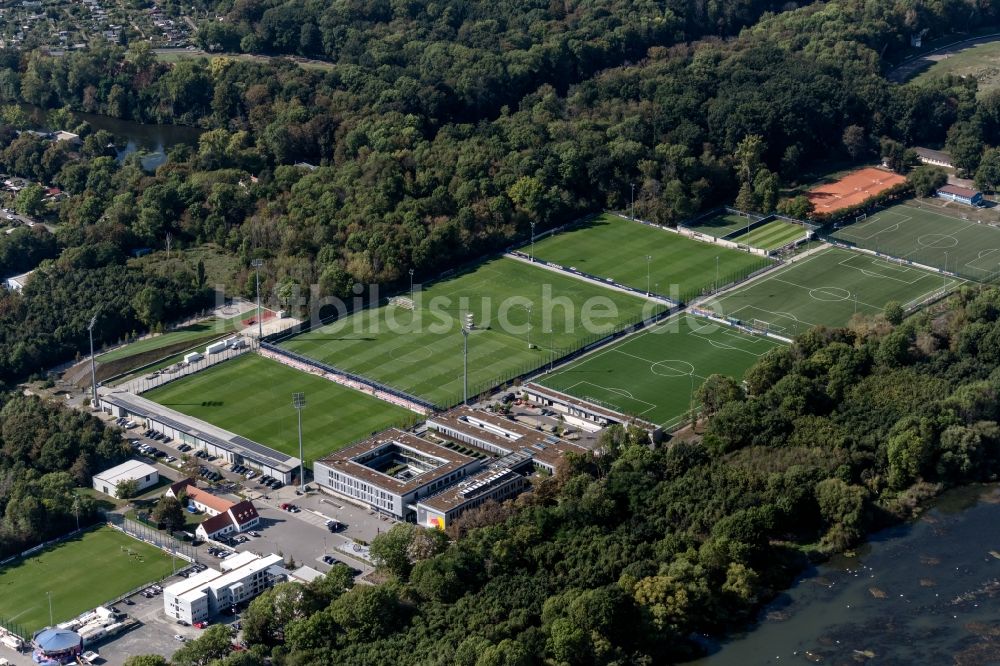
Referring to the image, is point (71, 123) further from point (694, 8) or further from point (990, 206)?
point (990, 206)

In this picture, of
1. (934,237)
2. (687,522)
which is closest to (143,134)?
(934,237)

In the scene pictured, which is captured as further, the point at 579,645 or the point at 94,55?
the point at 94,55

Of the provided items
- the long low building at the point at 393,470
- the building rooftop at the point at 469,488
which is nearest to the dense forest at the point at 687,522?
the building rooftop at the point at 469,488

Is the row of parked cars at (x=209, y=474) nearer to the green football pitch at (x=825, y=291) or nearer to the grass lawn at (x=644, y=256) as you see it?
the grass lawn at (x=644, y=256)

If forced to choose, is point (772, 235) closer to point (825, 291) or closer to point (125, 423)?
point (825, 291)

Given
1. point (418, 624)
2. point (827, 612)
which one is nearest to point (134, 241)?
point (418, 624)

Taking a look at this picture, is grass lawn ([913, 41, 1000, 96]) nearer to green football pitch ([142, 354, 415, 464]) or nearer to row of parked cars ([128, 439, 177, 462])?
green football pitch ([142, 354, 415, 464])
